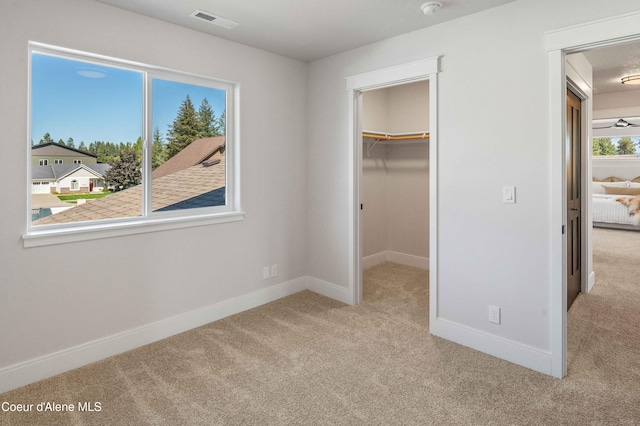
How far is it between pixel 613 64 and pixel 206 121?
14.6 feet

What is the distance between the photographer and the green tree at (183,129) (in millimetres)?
3197

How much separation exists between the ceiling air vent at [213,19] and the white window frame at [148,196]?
18.2 inches

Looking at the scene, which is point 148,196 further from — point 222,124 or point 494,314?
point 494,314

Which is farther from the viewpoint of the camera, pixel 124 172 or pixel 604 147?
pixel 604 147

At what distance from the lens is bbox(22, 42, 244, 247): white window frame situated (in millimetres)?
2482

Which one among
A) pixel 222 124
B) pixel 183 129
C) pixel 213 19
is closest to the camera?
pixel 213 19

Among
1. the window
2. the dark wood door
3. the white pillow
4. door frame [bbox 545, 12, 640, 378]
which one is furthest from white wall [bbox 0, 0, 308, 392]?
the white pillow

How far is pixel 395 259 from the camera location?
541 cm

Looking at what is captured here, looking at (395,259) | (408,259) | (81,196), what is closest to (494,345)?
(408,259)

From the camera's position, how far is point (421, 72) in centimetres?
308

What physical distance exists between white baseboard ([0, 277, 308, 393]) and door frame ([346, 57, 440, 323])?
42 cm

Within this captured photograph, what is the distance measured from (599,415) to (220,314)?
9.09 feet

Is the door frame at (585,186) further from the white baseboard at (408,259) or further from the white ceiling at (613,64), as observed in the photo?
the white baseboard at (408,259)

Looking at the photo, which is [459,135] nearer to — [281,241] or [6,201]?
[281,241]
